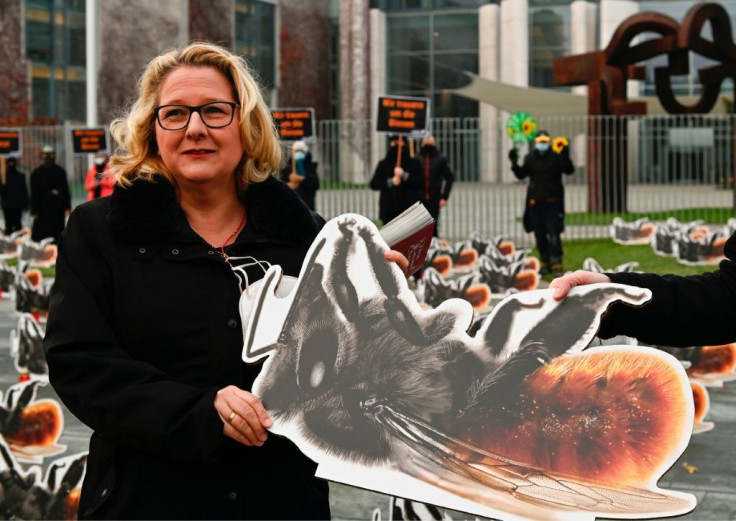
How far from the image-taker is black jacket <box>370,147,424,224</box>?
51.6ft

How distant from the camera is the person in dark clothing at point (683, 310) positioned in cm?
280

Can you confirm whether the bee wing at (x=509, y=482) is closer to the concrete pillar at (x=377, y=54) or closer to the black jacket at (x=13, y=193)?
the black jacket at (x=13, y=193)

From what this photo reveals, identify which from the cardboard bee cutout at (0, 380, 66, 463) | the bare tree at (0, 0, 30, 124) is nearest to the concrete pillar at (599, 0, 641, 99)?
the bare tree at (0, 0, 30, 124)

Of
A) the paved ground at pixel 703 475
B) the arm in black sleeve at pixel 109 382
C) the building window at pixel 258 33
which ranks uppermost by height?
the building window at pixel 258 33

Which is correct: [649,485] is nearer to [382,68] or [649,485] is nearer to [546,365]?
[546,365]

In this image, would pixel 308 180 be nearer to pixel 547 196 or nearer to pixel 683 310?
pixel 547 196

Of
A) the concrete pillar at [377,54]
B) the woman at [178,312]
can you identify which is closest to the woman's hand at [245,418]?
the woman at [178,312]

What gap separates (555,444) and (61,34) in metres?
41.8

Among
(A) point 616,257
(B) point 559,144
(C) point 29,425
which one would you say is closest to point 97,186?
(C) point 29,425

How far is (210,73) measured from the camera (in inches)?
106

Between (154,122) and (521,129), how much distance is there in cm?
1627

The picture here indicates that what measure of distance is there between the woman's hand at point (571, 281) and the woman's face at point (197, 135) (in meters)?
0.79

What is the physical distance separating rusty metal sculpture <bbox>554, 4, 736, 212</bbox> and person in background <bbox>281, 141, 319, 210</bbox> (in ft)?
28.9

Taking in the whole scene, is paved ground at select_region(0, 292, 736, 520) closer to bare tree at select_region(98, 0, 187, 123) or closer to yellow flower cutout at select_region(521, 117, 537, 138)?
yellow flower cutout at select_region(521, 117, 537, 138)
